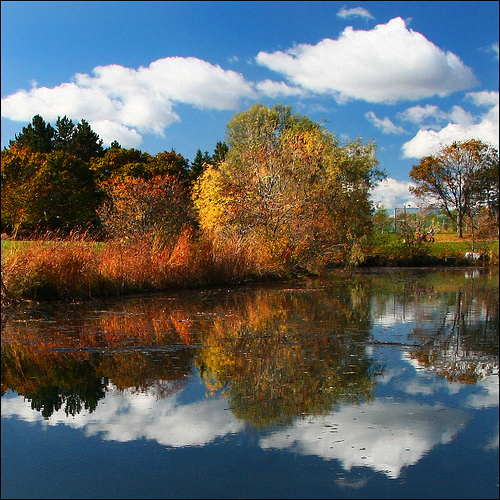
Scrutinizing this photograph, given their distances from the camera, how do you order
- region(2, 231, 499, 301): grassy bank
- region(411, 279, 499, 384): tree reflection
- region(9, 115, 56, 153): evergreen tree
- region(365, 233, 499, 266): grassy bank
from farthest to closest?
region(9, 115, 56, 153): evergreen tree < region(365, 233, 499, 266): grassy bank < region(2, 231, 499, 301): grassy bank < region(411, 279, 499, 384): tree reflection

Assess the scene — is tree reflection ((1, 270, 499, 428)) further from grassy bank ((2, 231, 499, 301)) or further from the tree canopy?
the tree canopy

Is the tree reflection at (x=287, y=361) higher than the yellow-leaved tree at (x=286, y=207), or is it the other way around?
the yellow-leaved tree at (x=286, y=207)

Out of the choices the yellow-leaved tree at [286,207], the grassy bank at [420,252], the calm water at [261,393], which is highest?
the yellow-leaved tree at [286,207]

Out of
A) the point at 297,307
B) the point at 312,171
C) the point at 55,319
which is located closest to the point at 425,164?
the point at 312,171

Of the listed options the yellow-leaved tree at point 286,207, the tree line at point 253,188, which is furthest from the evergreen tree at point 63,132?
the yellow-leaved tree at point 286,207

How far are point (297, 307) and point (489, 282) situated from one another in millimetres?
10544

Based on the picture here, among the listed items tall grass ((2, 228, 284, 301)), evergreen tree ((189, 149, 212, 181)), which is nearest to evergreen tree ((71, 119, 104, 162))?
evergreen tree ((189, 149, 212, 181))

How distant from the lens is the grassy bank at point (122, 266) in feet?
42.8

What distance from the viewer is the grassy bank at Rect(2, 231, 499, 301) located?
42.8 feet

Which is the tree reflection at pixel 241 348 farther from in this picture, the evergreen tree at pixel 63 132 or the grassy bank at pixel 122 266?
the evergreen tree at pixel 63 132

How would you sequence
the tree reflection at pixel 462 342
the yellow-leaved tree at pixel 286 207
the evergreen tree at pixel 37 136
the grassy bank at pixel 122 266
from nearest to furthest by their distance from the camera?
the tree reflection at pixel 462 342 < the grassy bank at pixel 122 266 < the yellow-leaved tree at pixel 286 207 < the evergreen tree at pixel 37 136

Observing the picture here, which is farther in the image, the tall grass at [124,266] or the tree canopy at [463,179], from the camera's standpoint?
the tree canopy at [463,179]

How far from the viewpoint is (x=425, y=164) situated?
140 ft

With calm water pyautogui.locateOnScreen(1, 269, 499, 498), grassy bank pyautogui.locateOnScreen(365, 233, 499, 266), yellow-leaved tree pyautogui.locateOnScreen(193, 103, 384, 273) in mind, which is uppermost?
yellow-leaved tree pyautogui.locateOnScreen(193, 103, 384, 273)
